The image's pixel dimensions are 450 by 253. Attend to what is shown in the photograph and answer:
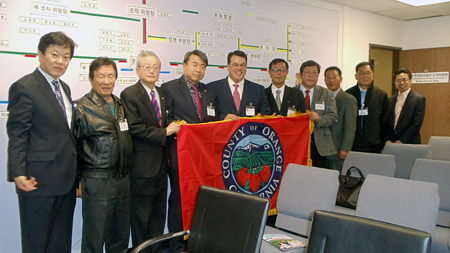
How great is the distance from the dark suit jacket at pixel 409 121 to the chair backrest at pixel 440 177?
1.92m

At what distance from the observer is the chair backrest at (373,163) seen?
3.20 metres

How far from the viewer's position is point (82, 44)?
3.47 m

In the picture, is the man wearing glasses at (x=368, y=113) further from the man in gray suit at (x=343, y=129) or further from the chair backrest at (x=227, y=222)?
the chair backrest at (x=227, y=222)

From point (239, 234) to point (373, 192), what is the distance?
1.07 meters

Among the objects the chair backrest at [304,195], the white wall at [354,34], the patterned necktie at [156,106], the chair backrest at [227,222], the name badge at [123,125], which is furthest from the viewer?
the white wall at [354,34]

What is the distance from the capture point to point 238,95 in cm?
381

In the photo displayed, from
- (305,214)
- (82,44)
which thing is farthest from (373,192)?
(82,44)

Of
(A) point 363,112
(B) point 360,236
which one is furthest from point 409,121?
(B) point 360,236

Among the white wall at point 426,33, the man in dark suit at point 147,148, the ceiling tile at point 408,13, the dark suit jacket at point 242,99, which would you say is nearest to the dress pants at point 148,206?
the man in dark suit at point 147,148

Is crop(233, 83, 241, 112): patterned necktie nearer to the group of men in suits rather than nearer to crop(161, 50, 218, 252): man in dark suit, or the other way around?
the group of men in suits

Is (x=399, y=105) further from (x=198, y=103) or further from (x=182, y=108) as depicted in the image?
(x=182, y=108)

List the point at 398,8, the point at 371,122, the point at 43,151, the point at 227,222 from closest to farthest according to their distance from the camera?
the point at 227,222, the point at 43,151, the point at 371,122, the point at 398,8

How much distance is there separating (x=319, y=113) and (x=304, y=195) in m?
1.89

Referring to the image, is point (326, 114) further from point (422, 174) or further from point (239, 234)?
point (239, 234)
